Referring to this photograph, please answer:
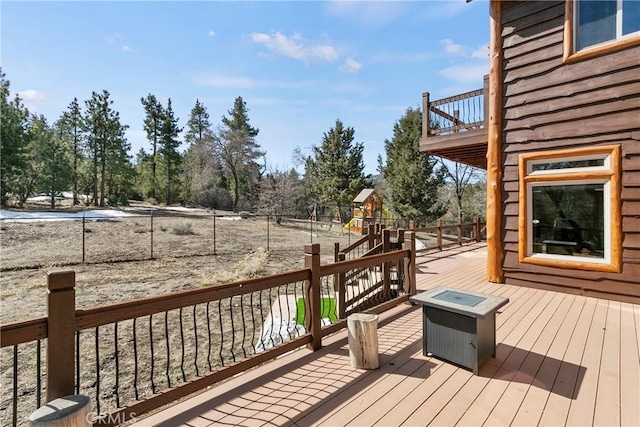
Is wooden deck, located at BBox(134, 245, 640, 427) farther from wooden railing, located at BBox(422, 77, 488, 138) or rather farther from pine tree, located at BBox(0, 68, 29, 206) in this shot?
pine tree, located at BBox(0, 68, 29, 206)

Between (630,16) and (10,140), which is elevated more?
(10,140)

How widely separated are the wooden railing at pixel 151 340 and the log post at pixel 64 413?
0.19 metres

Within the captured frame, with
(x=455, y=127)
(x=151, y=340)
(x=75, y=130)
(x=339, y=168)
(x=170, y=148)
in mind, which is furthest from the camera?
(x=170, y=148)

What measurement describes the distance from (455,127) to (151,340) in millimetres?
6460

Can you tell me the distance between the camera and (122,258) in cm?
899

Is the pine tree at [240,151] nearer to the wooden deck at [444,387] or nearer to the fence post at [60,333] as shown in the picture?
the wooden deck at [444,387]

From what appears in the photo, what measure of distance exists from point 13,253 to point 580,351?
534 inches

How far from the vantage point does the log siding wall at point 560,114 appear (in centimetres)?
395

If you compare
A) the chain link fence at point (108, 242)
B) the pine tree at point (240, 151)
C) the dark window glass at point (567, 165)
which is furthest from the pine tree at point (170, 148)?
the dark window glass at point (567, 165)

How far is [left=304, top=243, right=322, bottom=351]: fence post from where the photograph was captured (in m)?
2.83

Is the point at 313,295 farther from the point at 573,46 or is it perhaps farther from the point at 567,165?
the point at 573,46

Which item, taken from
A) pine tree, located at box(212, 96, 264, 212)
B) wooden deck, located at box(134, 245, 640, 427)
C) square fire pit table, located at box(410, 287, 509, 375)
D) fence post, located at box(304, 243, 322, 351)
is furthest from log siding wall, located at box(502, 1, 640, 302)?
pine tree, located at box(212, 96, 264, 212)

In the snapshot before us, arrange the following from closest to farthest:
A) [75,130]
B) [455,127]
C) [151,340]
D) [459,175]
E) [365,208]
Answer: [151,340], [455,127], [365,208], [459,175], [75,130]

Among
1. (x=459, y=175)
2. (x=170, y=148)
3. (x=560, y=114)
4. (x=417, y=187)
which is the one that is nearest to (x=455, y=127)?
(x=560, y=114)
